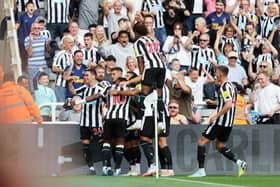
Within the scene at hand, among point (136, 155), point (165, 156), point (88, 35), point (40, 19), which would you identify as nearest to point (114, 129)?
point (136, 155)

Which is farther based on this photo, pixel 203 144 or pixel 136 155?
pixel 136 155

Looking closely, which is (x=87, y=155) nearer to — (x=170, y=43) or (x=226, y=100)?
(x=226, y=100)

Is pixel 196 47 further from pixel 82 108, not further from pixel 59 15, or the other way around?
pixel 82 108

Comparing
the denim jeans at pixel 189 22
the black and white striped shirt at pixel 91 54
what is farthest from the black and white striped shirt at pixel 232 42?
the black and white striped shirt at pixel 91 54

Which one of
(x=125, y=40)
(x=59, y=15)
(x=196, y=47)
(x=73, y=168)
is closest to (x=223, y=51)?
(x=196, y=47)

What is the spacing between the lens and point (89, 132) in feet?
49.1

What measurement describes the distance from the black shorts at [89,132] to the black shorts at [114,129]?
0.37 m

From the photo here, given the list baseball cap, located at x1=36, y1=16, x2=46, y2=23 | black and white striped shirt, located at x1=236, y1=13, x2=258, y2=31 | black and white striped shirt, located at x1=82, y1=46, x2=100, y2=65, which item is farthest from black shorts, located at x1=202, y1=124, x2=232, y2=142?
black and white striped shirt, located at x1=236, y1=13, x2=258, y2=31

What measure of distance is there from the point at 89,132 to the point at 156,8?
5087 millimetres

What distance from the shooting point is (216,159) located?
15812 millimetres

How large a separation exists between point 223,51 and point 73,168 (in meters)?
5.16

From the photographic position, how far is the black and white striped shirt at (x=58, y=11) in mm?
18062

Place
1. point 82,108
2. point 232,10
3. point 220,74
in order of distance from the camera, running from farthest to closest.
Answer: point 232,10 → point 82,108 → point 220,74

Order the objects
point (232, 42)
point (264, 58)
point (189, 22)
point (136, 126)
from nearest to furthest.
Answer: point (136, 126), point (264, 58), point (232, 42), point (189, 22)
